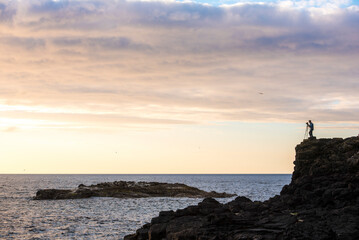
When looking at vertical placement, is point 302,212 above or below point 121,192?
above

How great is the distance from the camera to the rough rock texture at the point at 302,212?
23594mm

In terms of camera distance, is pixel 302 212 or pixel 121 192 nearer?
pixel 302 212

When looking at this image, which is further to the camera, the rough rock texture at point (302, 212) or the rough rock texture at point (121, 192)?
the rough rock texture at point (121, 192)

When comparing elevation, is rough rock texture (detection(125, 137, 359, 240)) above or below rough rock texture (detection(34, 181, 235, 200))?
above

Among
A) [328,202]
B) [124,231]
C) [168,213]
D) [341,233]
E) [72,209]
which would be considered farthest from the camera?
[72,209]

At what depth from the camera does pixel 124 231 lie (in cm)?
4081

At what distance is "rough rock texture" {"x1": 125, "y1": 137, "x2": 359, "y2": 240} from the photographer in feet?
77.4

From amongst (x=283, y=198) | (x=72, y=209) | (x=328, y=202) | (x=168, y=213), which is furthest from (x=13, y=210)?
(x=328, y=202)

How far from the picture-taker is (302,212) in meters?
27.2

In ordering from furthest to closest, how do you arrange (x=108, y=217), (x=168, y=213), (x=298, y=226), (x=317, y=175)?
(x=108, y=217) → (x=317, y=175) → (x=168, y=213) → (x=298, y=226)

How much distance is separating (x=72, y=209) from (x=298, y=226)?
150 feet

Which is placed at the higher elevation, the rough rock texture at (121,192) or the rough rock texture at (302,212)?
the rough rock texture at (302,212)

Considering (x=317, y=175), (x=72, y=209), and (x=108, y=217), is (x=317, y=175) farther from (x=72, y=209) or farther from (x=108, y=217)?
(x=72, y=209)

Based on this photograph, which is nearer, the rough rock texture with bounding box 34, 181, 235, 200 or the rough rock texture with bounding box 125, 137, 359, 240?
the rough rock texture with bounding box 125, 137, 359, 240
